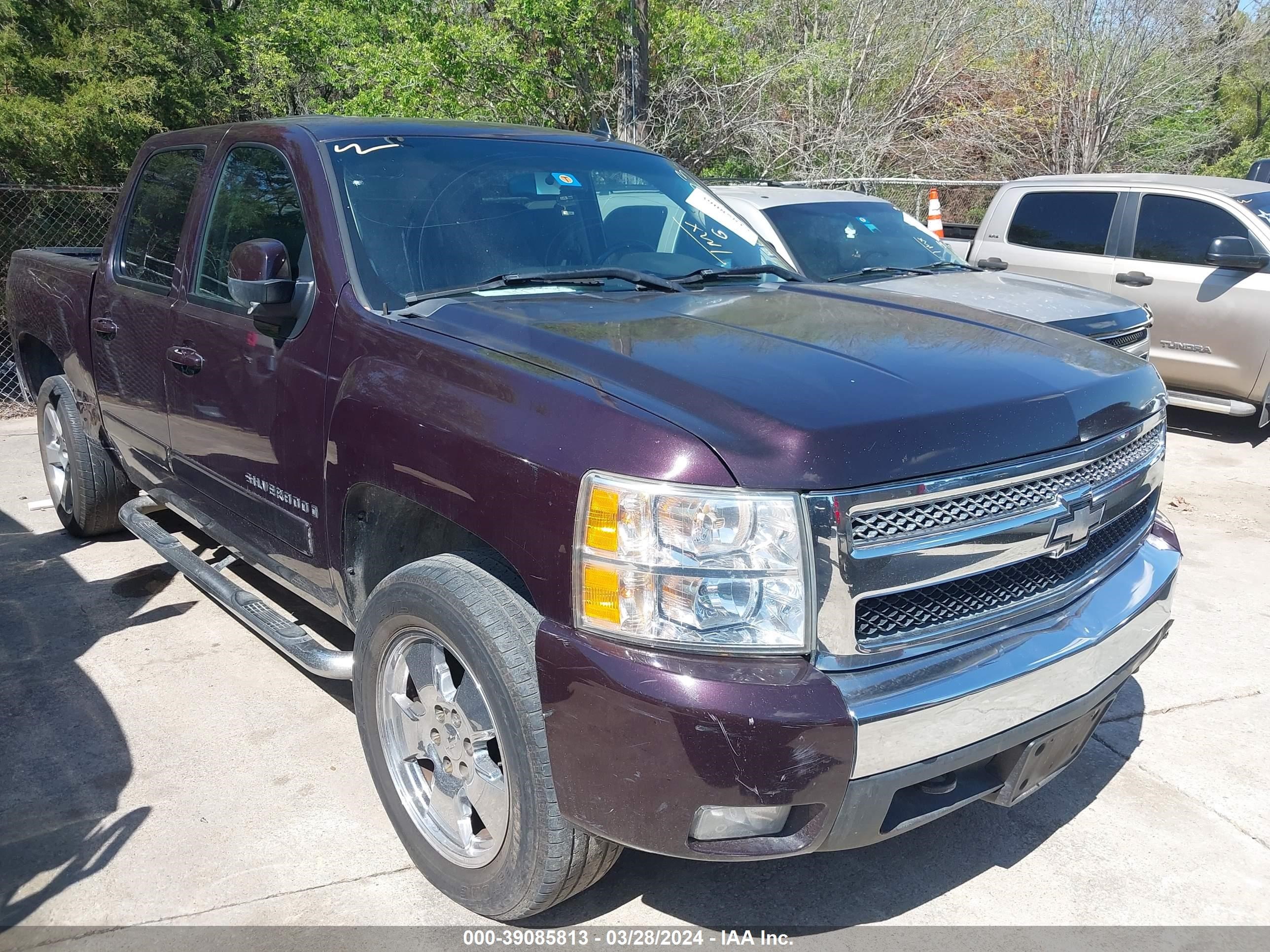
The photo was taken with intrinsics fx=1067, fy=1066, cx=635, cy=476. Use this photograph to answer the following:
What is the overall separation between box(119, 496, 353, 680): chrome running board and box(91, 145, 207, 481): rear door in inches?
8.4

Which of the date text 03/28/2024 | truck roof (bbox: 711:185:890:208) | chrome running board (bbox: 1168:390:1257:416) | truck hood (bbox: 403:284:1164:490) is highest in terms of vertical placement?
truck hood (bbox: 403:284:1164:490)

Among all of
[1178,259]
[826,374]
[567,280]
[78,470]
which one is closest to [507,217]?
[567,280]

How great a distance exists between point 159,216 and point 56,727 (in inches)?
79.9

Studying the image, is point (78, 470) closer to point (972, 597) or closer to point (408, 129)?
point (408, 129)

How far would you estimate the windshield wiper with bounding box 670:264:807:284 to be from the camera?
3512mm

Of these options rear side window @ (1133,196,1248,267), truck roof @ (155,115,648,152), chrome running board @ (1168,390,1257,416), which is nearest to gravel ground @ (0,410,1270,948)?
truck roof @ (155,115,648,152)

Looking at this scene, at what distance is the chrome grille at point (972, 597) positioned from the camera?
7.43 feet

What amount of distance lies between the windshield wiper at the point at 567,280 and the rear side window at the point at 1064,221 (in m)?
6.53

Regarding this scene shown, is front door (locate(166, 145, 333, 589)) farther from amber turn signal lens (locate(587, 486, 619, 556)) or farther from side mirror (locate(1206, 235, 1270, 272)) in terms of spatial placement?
side mirror (locate(1206, 235, 1270, 272))

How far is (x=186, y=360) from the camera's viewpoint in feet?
12.4

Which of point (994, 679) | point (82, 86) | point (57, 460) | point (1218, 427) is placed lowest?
point (1218, 427)

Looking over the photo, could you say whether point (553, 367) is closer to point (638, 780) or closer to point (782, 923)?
point (638, 780)

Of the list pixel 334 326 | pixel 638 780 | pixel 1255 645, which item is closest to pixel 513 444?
pixel 638 780

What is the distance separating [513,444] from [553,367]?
0.75 feet
